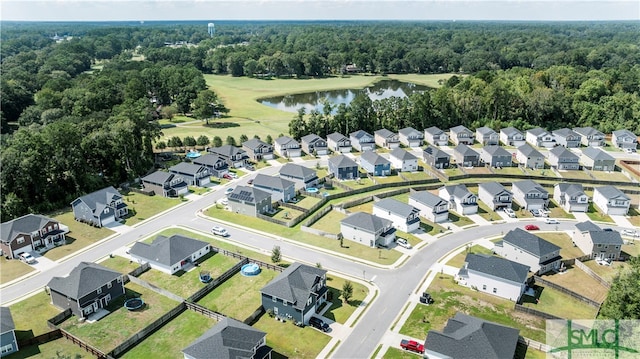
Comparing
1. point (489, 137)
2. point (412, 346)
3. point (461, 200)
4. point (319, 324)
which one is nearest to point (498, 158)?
point (489, 137)

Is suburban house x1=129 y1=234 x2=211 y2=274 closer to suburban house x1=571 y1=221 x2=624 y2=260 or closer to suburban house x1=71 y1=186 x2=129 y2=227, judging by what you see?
suburban house x1=71 y1=186 x2=129 y2=227

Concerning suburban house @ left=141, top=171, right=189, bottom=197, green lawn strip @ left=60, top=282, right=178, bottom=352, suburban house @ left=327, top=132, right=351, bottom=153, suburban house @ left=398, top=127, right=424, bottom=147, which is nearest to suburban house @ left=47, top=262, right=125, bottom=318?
green lawn strip @ left=60, top=282, right=178, bottom=352

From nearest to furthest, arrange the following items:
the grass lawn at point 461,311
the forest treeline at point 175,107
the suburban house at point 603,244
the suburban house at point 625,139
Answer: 1. the grass lawn at point 461,311
2. the suburban house at point 603,244
3. the forest treeline at point 175,107
4. the suburban house at point 625,139

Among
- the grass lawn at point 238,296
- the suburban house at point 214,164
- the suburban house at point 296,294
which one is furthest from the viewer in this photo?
the suburban house at point 214,164

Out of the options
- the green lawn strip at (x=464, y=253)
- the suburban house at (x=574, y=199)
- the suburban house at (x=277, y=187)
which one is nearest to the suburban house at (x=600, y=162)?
the suburban house at (x=574, y=199)

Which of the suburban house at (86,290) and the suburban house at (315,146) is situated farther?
the suburban house at (315,146)

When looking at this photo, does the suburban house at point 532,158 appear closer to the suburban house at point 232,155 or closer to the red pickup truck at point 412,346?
the suburban house at point 232,155
